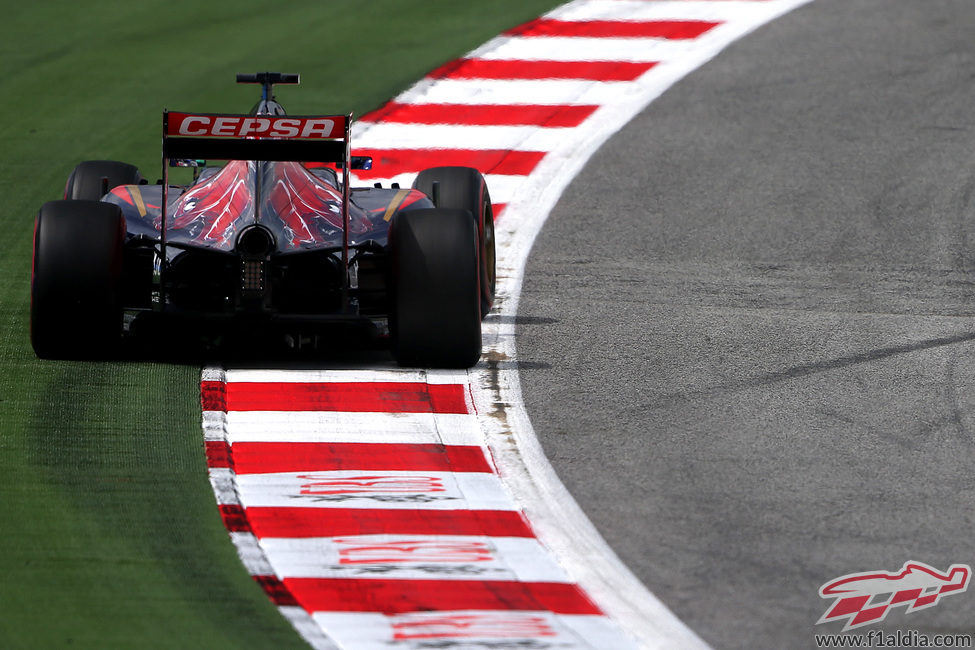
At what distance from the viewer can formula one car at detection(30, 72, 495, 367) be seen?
9109mm

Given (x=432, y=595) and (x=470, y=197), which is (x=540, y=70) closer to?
(x=470, y=197)

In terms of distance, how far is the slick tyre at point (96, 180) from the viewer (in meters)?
10.7

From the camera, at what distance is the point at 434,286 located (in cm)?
923

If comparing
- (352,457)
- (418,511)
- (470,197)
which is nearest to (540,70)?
(470,197)

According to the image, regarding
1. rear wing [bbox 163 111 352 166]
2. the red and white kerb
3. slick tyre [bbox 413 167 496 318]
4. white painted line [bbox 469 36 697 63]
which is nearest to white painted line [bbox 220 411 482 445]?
the red and white kerb

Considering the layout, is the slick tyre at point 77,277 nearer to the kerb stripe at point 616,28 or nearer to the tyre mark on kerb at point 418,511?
the tyre mark on kerb at point 418,511

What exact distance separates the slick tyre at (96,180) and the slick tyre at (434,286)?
7.24ft

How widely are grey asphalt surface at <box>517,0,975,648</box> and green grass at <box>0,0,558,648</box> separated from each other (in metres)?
1.73

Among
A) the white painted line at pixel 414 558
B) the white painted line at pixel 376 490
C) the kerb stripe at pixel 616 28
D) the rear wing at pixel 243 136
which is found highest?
the kerb stripe at pixel 616 28

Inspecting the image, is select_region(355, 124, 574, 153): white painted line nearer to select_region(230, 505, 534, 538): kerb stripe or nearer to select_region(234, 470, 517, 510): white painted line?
select_region(234, 470, 517, 510): white painted line

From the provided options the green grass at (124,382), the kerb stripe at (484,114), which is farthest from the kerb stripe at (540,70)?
the kerb stripe at (484,114)

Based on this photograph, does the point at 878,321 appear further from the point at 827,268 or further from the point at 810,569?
the point at 810,569

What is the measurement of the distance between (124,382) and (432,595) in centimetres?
297

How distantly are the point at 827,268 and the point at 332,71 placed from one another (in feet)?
20.3
